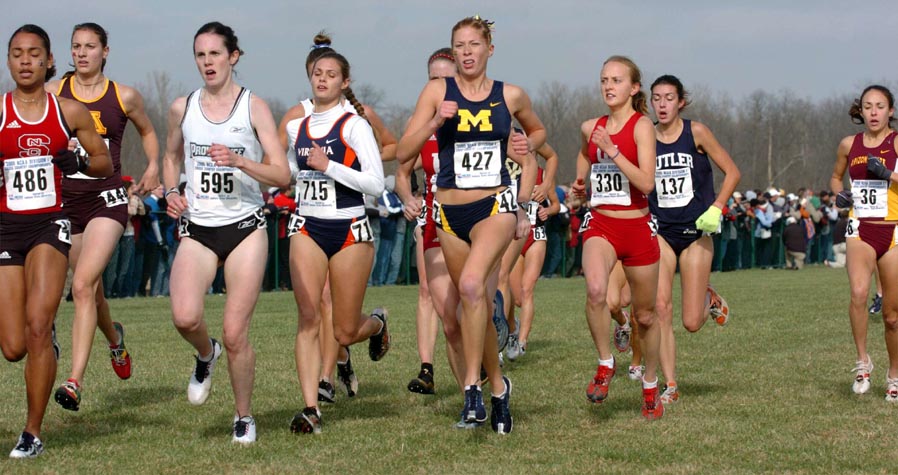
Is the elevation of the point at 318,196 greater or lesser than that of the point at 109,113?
lesser

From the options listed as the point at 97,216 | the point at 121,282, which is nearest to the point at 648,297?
the point at 97,216

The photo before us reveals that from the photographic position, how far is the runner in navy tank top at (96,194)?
28.7ft

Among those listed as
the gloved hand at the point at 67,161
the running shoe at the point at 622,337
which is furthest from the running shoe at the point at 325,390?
the running shoe at the point at 622,337

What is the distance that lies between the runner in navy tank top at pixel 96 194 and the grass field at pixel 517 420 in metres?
0.65

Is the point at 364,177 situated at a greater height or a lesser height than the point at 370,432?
greater

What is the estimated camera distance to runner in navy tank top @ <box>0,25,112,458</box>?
7.38 m

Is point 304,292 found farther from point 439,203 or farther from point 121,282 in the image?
point 121,282

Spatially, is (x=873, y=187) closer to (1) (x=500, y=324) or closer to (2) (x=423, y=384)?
(1) (x=500, y=324)

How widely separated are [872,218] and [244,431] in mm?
5462

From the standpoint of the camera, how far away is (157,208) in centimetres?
2309

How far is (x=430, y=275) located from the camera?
8680mm

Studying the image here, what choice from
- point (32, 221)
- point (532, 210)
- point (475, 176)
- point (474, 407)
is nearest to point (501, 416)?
point (474, 407)

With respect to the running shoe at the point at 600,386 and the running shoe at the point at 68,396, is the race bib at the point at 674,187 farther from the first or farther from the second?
the running shoe at the point at 68,396

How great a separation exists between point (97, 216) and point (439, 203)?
256 centimetres
